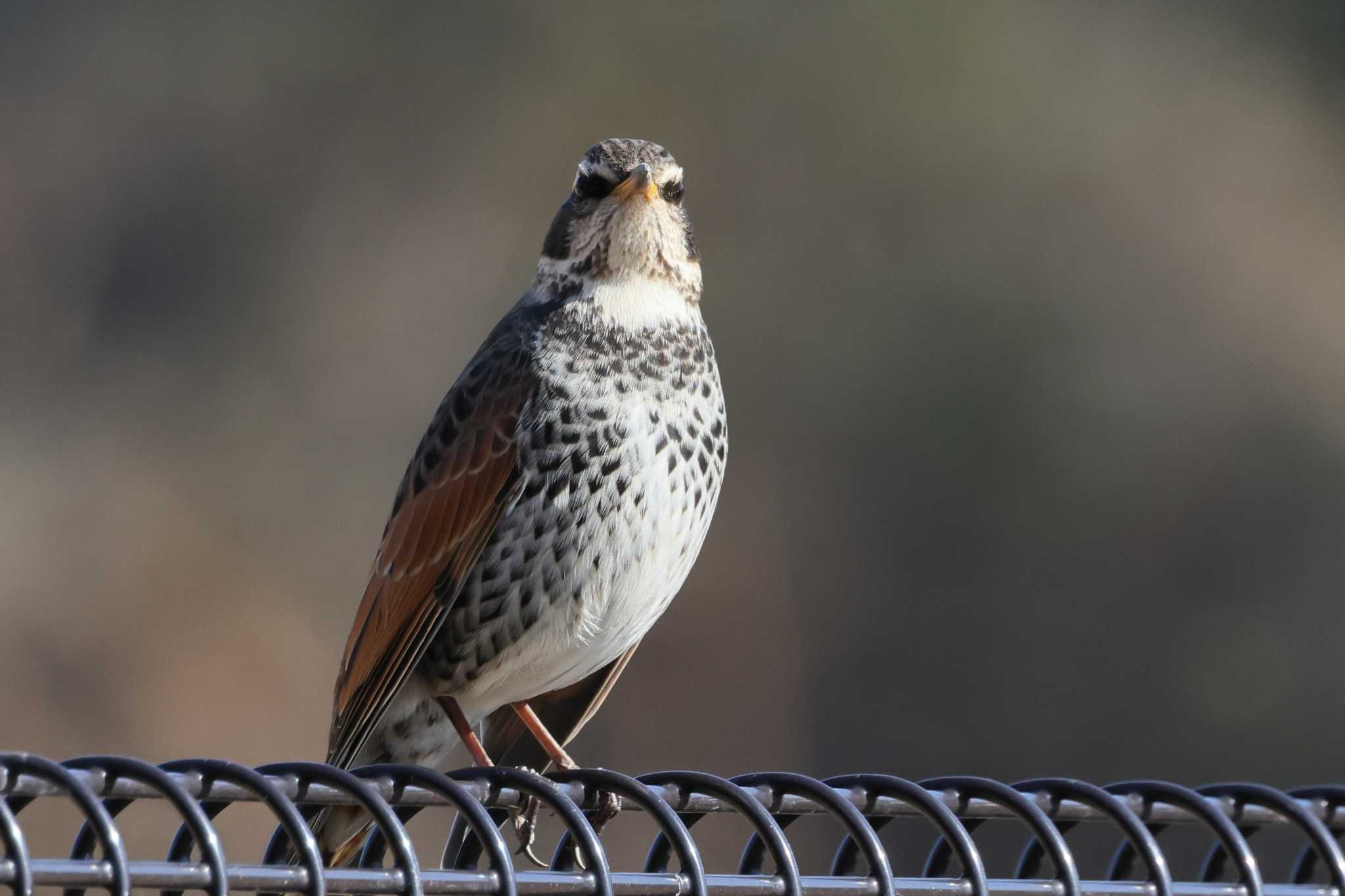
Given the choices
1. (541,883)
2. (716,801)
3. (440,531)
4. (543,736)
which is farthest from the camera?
(543,736)

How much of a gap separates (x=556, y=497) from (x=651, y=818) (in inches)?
66.2

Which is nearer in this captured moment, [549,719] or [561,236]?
[561,236]

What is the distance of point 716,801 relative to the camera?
2.27m

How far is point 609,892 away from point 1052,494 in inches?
426

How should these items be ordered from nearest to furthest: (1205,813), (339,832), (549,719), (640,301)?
(1205,813), (339,832), (640,301), (549,719)

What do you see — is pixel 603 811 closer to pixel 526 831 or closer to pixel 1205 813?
pixel 526 831

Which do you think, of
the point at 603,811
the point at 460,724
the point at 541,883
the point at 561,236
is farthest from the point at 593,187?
the point at 541,883

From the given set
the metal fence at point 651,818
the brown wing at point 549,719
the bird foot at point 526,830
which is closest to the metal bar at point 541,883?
the metal fence at point 651,818

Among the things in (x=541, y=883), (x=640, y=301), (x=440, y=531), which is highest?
(x=640, y=301)

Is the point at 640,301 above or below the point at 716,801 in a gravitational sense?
above

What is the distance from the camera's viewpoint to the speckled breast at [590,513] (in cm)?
392

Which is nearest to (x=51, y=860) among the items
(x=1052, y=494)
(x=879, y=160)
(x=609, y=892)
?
(x=609, y=892)

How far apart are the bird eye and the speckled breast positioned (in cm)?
35

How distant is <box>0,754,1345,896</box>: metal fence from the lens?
1.79 m
